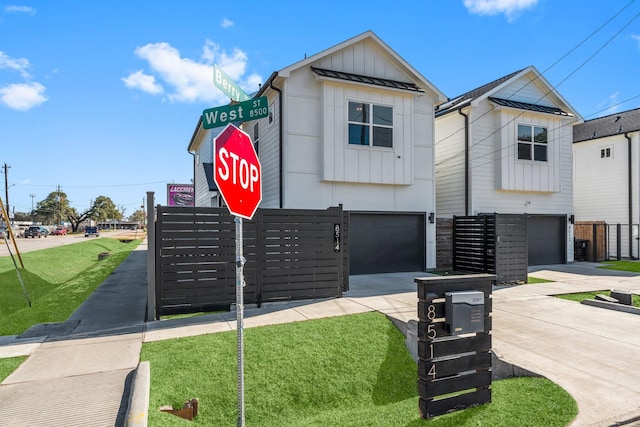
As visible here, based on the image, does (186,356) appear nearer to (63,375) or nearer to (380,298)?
(63,375)

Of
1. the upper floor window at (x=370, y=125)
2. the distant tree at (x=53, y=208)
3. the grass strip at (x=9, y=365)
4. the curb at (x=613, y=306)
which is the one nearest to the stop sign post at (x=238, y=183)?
the grass strip at (x=9, y=365)

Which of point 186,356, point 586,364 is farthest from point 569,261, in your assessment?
point 186,356

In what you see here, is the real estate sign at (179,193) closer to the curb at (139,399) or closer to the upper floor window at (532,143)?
the upper floor window at (532,143)

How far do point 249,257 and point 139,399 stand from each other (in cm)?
396

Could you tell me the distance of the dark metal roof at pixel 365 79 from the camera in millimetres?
11023

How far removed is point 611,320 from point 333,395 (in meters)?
5.87

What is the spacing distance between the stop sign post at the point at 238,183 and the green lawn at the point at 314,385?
3.99 feet

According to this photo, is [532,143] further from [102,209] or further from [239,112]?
[102,209]

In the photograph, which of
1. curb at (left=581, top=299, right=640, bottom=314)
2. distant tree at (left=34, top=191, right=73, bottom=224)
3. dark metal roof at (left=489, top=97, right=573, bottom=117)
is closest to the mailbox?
curb at (left=581, top=299, right=640, bottom=314)

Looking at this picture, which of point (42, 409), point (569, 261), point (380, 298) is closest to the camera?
point (42, 409)

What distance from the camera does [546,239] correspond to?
15.2 meters

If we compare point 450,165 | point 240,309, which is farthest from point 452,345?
point 450,165

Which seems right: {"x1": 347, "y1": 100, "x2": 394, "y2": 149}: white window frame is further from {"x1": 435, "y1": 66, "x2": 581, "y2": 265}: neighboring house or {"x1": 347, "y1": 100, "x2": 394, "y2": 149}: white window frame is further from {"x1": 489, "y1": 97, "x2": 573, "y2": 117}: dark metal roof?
{"x1": 489, "y1": 97, "x2": 573, "y2": 117}: dark metal roof

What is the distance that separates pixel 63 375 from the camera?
14.1ft
